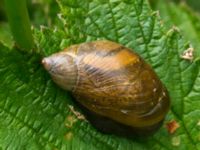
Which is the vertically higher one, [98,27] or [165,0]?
[98,27]

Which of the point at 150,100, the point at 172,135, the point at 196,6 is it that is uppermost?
the point at 150,100

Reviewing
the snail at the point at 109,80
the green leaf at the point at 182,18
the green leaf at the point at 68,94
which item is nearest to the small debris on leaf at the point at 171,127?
the green leaf at the point at 68,94

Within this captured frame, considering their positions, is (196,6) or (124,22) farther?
(196,6)

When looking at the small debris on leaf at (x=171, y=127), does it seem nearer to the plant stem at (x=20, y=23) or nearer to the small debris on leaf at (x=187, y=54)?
the small debris on leaf at (x=187, y=54)

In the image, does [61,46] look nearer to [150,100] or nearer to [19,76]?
[19,76]

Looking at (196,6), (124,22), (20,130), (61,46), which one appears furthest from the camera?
(196,6)

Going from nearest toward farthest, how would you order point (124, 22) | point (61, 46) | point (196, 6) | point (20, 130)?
point (20, 130), point (61, 46), point (124, 22), point (196, 6)

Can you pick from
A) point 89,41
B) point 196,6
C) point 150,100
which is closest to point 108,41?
point 89,41

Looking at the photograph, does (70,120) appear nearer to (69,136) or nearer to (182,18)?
(69,136)
